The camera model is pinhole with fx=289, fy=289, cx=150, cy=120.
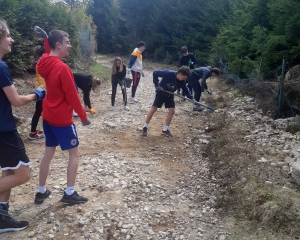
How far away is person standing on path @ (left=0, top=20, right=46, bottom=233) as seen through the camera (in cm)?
254

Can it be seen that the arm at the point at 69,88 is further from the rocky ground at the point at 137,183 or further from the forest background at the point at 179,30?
the forest background at the point at 179,30

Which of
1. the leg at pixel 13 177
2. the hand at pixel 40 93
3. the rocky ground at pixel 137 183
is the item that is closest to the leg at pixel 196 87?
the rocky ground at pixel 137 183

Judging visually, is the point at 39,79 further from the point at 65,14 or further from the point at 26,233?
the point at 65,14

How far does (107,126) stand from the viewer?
650cm

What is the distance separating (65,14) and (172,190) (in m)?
11.2

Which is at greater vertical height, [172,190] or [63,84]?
[63,84]

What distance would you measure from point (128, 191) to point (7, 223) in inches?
57.8

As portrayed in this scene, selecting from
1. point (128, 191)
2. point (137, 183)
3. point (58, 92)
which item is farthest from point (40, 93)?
point (137, 183)

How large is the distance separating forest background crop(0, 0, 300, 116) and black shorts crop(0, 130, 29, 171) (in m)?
5.52

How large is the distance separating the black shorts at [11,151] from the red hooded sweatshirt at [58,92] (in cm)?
46

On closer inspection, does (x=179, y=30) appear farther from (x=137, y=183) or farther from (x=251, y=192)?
(x=251, y=192)

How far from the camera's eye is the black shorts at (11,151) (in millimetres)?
2625

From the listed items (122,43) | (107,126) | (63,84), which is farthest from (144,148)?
(122,43)

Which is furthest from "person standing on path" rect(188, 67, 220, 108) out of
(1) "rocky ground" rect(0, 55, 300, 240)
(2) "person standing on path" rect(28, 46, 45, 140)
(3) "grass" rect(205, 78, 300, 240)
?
(2) "person standing on path" rect(28, 46, 45, 140)
